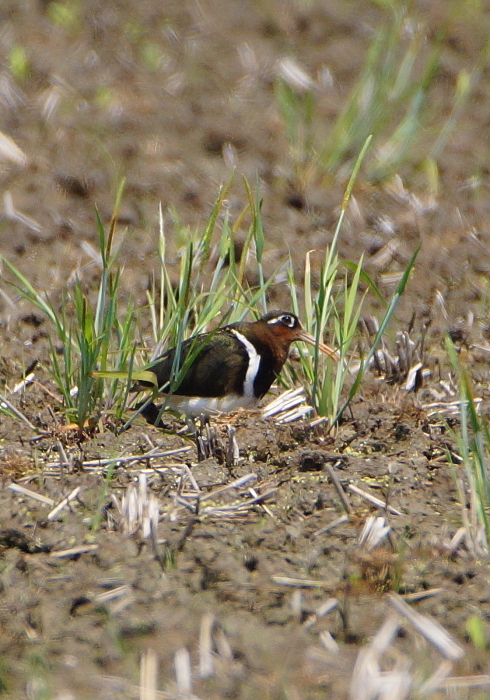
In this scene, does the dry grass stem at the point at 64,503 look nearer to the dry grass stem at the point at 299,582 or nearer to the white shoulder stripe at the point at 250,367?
the dry grass stem at the point at 299,582

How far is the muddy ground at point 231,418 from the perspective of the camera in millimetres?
2871

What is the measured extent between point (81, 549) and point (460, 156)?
4.53 metres

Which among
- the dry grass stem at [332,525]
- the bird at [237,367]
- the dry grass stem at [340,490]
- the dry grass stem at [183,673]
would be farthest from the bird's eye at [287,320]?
the dry grass stem at [183,673]

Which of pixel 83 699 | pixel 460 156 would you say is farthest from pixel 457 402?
pixel 460 156

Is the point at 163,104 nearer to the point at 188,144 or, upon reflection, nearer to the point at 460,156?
the point at 188,144

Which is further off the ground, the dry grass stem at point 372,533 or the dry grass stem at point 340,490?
the dry grass stem at point 372,533

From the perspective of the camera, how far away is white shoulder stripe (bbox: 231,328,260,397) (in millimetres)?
4805

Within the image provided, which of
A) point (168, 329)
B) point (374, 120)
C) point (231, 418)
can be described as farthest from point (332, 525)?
point (374, 120)

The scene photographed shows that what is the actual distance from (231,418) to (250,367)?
1.18 ft

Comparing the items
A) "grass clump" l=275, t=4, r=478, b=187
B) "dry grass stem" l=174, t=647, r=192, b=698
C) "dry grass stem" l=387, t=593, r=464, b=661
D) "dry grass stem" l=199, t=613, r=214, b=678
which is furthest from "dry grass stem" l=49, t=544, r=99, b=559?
"grass clump" l=275, t=4, r=478, b=187

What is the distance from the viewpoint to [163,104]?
722cm

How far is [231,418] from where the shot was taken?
458 centimetres

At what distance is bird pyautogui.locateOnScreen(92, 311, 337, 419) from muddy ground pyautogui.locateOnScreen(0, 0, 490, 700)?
47 cm

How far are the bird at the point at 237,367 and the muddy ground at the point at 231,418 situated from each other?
1.55 ft
